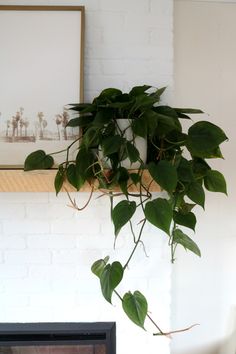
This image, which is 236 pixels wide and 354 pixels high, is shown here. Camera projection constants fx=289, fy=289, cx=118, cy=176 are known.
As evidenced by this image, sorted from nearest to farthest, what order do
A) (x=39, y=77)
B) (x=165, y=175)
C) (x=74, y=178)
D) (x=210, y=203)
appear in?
(x=165, y=175), (x=74, y=178), (x=39, y=77), (x=210, y=203)

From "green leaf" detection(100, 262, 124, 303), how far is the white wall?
0.53m

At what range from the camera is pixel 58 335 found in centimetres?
113

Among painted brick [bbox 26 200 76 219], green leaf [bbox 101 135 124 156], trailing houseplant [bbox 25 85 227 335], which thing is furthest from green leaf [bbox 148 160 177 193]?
painted brick [bbox 26 200 76 219]

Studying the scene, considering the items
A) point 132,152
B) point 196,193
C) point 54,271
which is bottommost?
point 54,271

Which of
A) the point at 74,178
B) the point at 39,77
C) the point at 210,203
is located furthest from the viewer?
the point at 210,203

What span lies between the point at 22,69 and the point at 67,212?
1.79ft

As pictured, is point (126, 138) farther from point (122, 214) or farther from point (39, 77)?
point (39, 77)

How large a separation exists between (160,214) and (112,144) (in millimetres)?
227

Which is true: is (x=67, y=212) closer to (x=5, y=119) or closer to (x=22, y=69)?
(x=5, y=119)

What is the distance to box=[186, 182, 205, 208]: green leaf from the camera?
2.75 feet

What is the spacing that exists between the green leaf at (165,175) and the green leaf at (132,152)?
0.15 feet

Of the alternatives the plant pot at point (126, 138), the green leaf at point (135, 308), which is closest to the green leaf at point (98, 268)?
the green leaf at point (135, 308)

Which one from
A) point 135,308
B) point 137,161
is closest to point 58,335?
point 135,308

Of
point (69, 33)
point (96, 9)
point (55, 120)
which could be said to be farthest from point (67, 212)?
point (96, 9)
